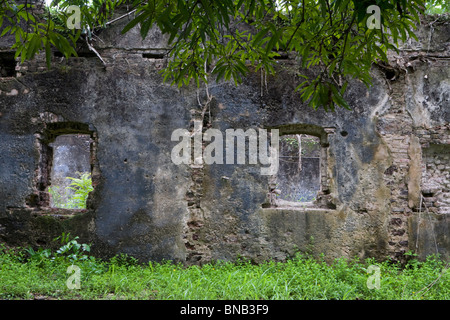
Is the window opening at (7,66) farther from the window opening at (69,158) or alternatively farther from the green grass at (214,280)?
the window opening at (69,158)

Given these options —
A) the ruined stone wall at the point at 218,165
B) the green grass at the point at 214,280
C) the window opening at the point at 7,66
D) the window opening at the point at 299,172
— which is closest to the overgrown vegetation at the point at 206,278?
the green grass at the point at 214,280

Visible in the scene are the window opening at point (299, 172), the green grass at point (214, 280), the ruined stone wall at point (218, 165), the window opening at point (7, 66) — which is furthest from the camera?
the window opening at point (299, 172)

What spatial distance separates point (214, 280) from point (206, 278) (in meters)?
0.10

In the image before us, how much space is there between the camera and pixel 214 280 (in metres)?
4.30

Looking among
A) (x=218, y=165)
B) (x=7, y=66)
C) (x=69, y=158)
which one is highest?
(x=7, y=66)

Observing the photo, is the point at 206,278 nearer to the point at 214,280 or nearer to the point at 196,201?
the point at 214,280

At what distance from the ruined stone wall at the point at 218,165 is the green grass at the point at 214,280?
0.25 meters

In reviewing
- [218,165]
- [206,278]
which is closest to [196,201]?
[218,165]

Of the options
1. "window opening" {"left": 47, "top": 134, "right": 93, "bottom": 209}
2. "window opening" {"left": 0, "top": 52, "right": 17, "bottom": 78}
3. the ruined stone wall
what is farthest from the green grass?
"window opening" {"left": 47, "top": 134, "right": 93, "bottom": 209}

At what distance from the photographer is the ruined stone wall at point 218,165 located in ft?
17.0

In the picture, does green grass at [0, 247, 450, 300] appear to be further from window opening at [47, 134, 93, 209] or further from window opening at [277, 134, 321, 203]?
window opening at [47, 134, 93, 209]

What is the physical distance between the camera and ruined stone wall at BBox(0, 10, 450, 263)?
5.19 metres

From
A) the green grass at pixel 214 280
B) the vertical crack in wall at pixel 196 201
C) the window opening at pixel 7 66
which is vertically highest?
the window opening at pixel 7 66

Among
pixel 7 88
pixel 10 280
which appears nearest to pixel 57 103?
pixel 7 88
